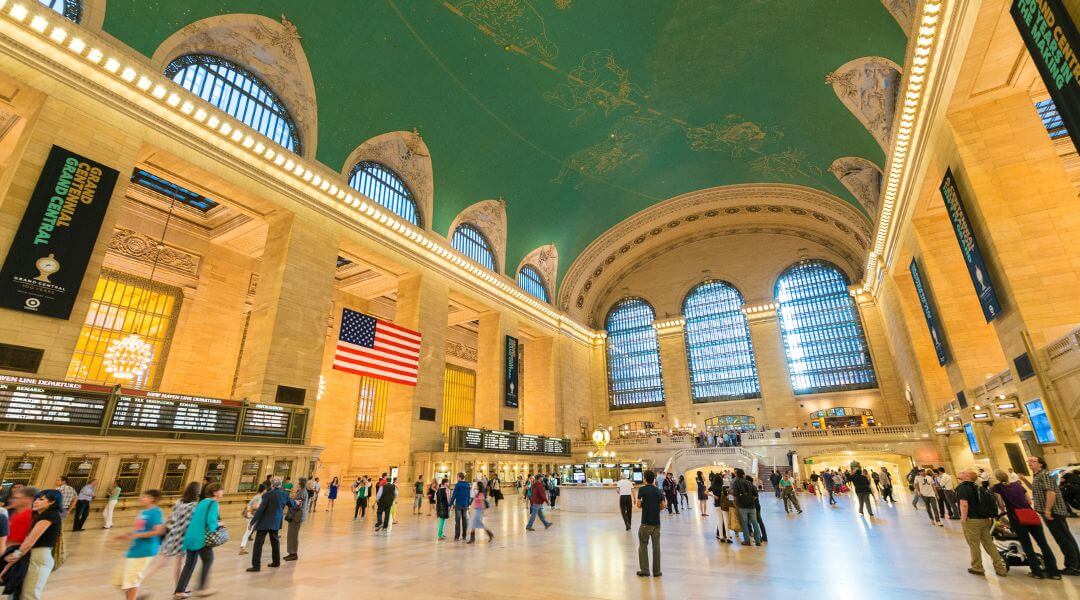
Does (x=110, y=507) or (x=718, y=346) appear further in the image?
(x=718, y=346)

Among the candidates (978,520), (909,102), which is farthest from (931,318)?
(978,520)

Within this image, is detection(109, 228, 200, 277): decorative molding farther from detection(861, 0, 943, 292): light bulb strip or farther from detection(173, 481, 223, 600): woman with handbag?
detection(861, 0, 943, 292): light bulb strip

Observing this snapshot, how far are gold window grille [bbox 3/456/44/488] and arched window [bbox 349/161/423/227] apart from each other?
11.2 m

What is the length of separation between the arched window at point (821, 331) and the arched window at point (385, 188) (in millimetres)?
23509

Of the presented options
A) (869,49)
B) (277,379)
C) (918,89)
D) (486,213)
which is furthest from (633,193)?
(277,379)

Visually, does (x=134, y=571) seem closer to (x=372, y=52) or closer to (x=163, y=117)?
(x=163, y=117)

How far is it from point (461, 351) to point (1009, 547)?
88.3 feet

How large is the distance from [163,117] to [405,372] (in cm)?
967

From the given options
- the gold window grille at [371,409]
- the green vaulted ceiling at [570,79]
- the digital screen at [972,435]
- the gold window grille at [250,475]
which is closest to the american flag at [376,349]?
the gold window grille at [250,475]

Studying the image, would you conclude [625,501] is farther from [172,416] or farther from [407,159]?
[407,159]

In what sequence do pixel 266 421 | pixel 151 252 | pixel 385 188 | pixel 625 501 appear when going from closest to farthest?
pixel 625 501 < pixel 266 421 < pixel 151 252 < pixel 385 188

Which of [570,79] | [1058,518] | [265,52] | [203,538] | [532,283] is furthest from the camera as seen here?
[532,283]

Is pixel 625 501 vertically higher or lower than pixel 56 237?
lower

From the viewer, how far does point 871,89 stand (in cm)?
1496
